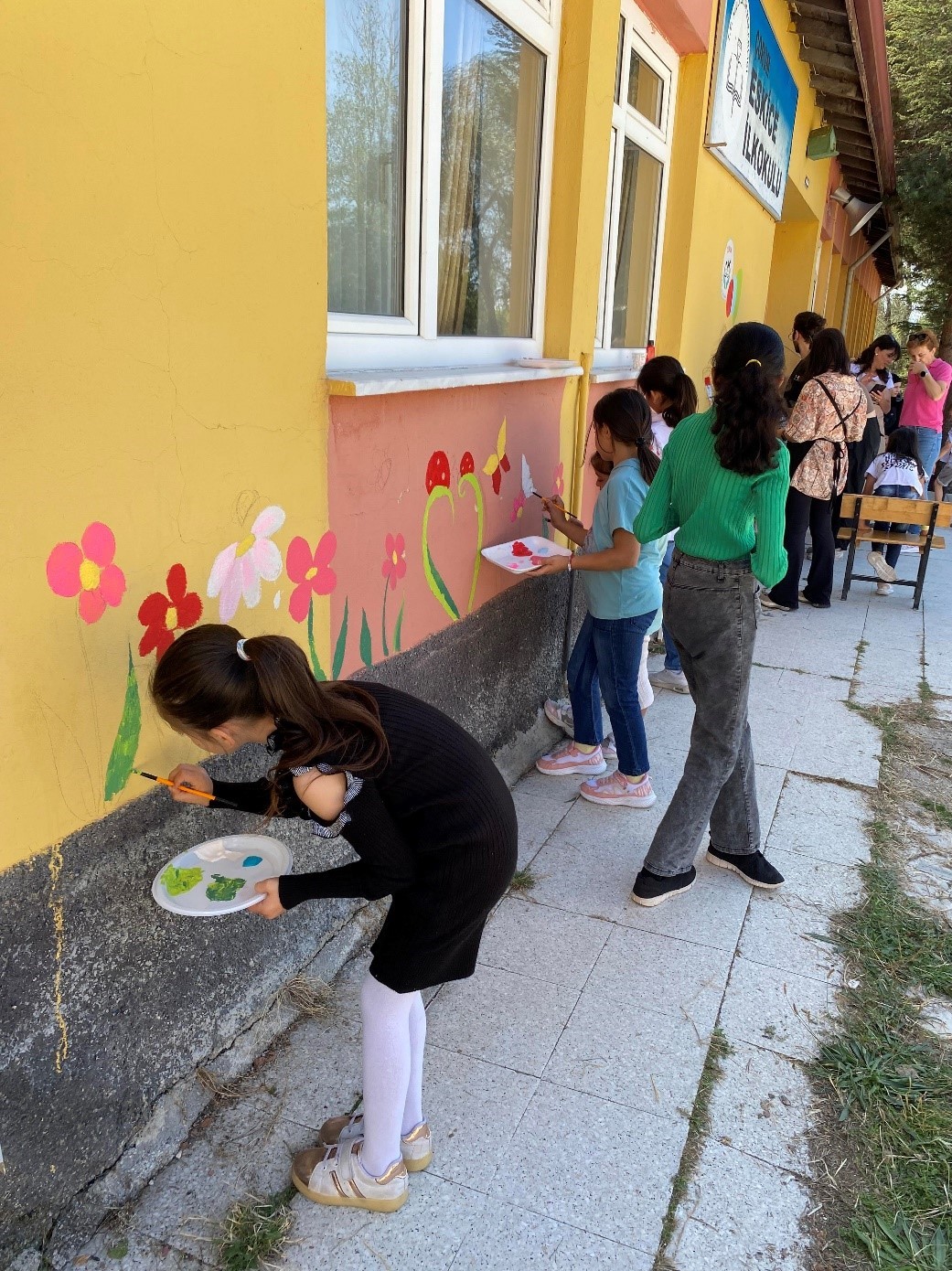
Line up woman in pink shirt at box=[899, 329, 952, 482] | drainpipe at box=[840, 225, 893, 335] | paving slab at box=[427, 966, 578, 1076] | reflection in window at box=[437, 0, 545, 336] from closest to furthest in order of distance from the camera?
paving slab at box=[427, 966, 578, 1076] < reflection in window at box=[437, 0, 545, 336] < woman in pink shirt at box=[899, 329, 952, 482] < drainpipe at box=[840, 225, 893, 335]

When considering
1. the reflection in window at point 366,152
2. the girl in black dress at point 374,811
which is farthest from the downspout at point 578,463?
the girl in black dress at point 374,811

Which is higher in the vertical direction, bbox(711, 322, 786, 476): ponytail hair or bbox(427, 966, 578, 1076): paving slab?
bbox(711, 322, 786, 476): ponytail hair

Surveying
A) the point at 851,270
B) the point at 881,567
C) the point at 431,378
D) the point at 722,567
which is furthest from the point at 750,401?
the point at 851,270

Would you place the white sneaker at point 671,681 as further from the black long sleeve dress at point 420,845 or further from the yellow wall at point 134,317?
the black long sleeve dress at point 420,845

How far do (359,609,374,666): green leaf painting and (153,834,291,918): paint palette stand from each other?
74 centimetres

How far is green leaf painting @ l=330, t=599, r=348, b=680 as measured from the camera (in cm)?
261

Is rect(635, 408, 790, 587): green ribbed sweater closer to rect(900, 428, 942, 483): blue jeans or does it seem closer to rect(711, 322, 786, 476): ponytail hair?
rect(711, 322, 786, 476): ponytail hair

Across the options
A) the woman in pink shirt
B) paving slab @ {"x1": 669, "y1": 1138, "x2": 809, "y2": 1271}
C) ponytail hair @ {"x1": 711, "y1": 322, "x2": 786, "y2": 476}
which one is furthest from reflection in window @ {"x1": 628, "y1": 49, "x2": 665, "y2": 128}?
paving slab @ {"x1": 669, "y1": 1138, "x2": 809, "y2": 1271}

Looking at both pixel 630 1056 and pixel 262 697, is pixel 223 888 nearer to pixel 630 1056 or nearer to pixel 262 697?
pixel 262 697

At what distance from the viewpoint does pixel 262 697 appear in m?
1.55

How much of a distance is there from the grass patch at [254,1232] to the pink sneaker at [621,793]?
81.3 inches

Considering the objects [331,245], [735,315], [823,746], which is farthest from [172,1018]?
[735,315]

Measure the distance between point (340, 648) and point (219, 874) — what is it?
33.2 inches

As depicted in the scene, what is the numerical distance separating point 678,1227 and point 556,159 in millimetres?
3809
